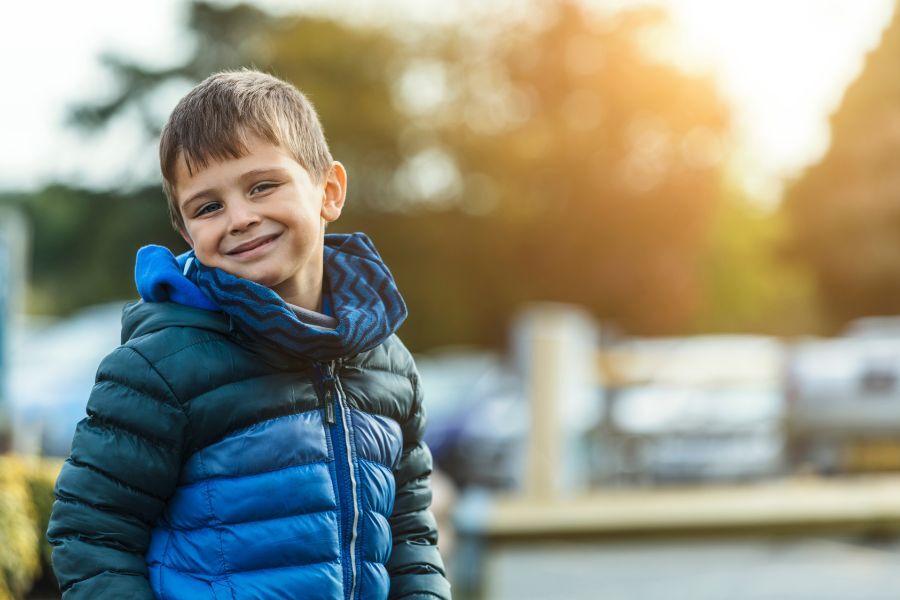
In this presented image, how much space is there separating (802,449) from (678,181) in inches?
734

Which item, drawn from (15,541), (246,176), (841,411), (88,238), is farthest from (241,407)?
(88,238)

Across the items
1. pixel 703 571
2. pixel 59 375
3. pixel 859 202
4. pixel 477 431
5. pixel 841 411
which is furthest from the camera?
pixel 859 202

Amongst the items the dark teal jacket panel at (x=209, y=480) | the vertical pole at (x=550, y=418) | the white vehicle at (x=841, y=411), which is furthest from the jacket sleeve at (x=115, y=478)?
the white vehicle at (x=841, y=411)

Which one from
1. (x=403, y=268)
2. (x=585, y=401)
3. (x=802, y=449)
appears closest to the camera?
(x=585, y=401)

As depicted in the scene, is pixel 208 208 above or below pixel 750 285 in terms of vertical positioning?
below

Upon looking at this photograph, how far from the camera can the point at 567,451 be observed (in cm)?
991

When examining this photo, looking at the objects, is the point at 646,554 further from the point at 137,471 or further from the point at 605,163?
the point at 605,163

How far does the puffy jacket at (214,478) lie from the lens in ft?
5.90

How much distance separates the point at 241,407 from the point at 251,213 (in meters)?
0.30

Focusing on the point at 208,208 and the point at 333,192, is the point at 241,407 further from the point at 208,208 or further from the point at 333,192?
the point at 333,192

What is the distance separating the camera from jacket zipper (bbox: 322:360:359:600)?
1.93m

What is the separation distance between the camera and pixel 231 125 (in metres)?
1.93

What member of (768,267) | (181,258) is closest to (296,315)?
(181,258)

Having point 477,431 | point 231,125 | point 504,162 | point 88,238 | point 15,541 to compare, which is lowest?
point 15,541
